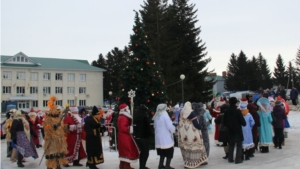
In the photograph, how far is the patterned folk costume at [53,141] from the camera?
33.4 ft

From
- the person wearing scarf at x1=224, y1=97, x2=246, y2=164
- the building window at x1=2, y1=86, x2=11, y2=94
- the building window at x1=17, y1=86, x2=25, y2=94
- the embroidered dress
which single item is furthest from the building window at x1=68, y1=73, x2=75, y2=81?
the person wearing scarf at x1=224, y1=97, x2=246, y2=164

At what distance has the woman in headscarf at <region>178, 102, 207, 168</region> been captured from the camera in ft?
33.3

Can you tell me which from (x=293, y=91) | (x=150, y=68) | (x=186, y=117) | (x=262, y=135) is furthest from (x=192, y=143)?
(x=293, y=91)

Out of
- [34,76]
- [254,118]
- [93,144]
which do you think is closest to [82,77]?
[34,76]

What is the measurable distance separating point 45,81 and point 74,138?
201ft

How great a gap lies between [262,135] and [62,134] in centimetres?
712

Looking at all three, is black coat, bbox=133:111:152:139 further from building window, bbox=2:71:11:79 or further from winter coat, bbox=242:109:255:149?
building window, bbox=2:71:11:79

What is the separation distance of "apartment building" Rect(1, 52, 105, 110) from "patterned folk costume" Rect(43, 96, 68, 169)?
2116 inches

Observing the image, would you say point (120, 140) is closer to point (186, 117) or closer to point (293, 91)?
point (186, 117)

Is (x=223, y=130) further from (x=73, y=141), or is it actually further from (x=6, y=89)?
(x=6, y=89)

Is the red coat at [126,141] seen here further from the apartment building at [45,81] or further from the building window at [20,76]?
the building window at [20,76]

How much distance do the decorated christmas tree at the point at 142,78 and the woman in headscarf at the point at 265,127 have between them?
4.23m

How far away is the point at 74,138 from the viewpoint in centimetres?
1160

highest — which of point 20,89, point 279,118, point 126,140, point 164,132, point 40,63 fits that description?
point 40,63
